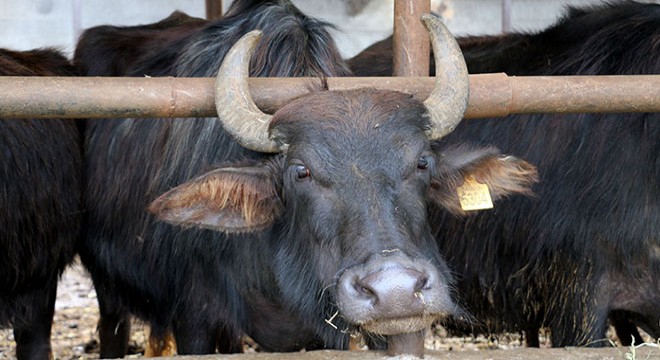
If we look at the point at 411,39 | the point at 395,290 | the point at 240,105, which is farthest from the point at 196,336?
the point at 395,290

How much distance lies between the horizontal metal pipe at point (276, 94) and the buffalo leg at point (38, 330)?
2.25 meters

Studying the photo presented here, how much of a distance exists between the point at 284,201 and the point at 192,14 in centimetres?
717

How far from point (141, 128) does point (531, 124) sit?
1.98 m

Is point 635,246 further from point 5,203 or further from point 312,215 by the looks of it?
point 5,203

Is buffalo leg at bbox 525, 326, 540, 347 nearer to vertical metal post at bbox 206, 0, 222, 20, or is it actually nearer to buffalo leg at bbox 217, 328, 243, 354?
buffalo leg at bbox 217, 328, 243, 354

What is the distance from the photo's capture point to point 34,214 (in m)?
5.07

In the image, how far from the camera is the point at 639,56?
4.79 m

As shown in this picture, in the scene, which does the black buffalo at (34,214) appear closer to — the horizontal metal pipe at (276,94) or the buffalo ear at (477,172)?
the horizontal metal pipe at (276,94)

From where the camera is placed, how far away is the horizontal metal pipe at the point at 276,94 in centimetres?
Result: 334

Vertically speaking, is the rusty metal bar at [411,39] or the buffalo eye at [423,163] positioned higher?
the rusty metal bar at [411,39]

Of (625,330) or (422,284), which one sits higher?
(422,284)

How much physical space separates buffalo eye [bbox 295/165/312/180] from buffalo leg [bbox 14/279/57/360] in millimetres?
2409

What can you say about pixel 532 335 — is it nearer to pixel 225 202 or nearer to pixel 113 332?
pixel 225 202

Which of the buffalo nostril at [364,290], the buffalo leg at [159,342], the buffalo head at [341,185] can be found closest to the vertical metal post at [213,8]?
the buffalo leg at [159,342]
